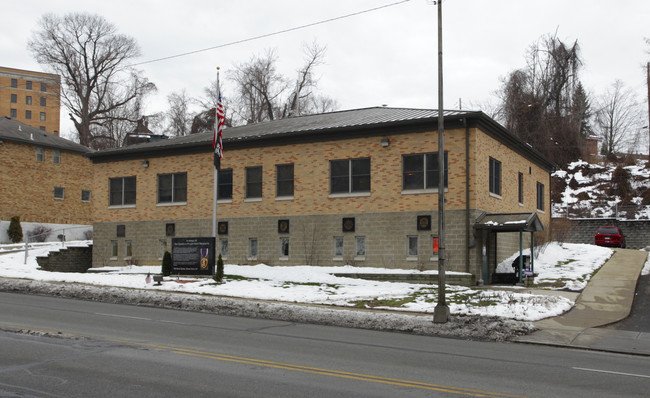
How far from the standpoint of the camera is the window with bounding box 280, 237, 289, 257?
102ft

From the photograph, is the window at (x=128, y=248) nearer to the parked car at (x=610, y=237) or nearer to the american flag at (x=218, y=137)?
the american flag at (x=218, y=137)

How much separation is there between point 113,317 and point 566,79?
61.0m

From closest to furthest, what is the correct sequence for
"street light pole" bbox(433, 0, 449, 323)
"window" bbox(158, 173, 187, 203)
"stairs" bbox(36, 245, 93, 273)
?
"street light pole" bbox(433, 0, 449, 323), "window" bbox(158, 173, 187, 203), "stairs" bbox(36, 245, 93, 273)

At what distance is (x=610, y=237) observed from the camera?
43.0 metres

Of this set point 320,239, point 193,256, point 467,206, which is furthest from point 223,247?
point 467,206

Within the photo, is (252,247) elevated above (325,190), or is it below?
below

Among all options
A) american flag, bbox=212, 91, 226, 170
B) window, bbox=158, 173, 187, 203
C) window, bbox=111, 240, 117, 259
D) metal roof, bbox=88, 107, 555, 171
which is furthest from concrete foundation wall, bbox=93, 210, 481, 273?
american flag, bbox=212, 91, 226, 170

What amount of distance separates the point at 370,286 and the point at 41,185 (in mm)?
36807

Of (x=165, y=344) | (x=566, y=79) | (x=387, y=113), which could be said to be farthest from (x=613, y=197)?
(x=165, y=344)

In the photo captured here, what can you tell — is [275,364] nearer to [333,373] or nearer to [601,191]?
[333,373]

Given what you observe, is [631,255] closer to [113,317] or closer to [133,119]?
[113,317]

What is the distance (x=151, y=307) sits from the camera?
65.8 ft

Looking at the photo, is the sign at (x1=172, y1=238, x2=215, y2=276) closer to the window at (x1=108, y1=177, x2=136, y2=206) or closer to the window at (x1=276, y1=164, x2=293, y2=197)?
the window at (x1=276, y1=164, x2=293, y2=197)

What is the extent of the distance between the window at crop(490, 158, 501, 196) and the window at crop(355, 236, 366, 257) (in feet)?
20.7
